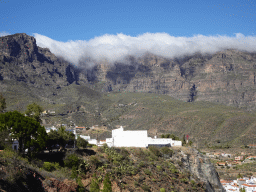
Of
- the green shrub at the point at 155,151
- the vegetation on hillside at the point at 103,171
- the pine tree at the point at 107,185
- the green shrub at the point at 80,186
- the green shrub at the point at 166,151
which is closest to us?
the vegetation on hillside at the point at 103,171

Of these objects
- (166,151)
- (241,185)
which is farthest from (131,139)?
(241,185)

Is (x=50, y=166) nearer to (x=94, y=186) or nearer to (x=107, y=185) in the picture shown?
(x=94, y=186)

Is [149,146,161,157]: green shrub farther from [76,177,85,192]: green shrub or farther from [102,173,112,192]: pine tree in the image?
[76,177,85,192]: green shrub

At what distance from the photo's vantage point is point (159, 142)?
52000 mm

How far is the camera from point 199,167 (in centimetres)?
4909

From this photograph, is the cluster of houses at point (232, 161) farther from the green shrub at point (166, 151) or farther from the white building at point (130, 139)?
the white building at point (130, 139)

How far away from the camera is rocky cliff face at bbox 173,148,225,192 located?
47.3 m

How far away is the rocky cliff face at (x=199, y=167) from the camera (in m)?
47.3

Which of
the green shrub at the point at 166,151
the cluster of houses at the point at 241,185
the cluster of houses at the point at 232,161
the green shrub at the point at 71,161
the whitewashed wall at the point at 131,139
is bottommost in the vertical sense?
the cluster of houses at the point at 241,185

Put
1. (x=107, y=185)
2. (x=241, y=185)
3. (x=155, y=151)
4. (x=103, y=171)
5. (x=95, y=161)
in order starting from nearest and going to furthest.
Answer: (x=107, y=185), (x=103, y=171), (x=95, y=161), (x=155, y=151), (x=241, y=185)

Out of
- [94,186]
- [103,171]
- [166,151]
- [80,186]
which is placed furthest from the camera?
[166,151]

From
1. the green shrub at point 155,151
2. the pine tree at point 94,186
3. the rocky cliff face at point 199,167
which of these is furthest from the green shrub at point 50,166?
the rocky cliff face at point 199,167

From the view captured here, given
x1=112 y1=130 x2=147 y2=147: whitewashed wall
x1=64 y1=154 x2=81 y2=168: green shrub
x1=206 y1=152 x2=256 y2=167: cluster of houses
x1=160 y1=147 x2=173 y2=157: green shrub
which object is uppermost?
x1=112 y1=130 x2=147 y2=147: whitewashed wall

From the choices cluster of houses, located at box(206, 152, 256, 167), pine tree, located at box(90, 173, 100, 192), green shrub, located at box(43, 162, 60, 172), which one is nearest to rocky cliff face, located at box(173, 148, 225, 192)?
pine tree, located at box(90, 173, 100, 192)
